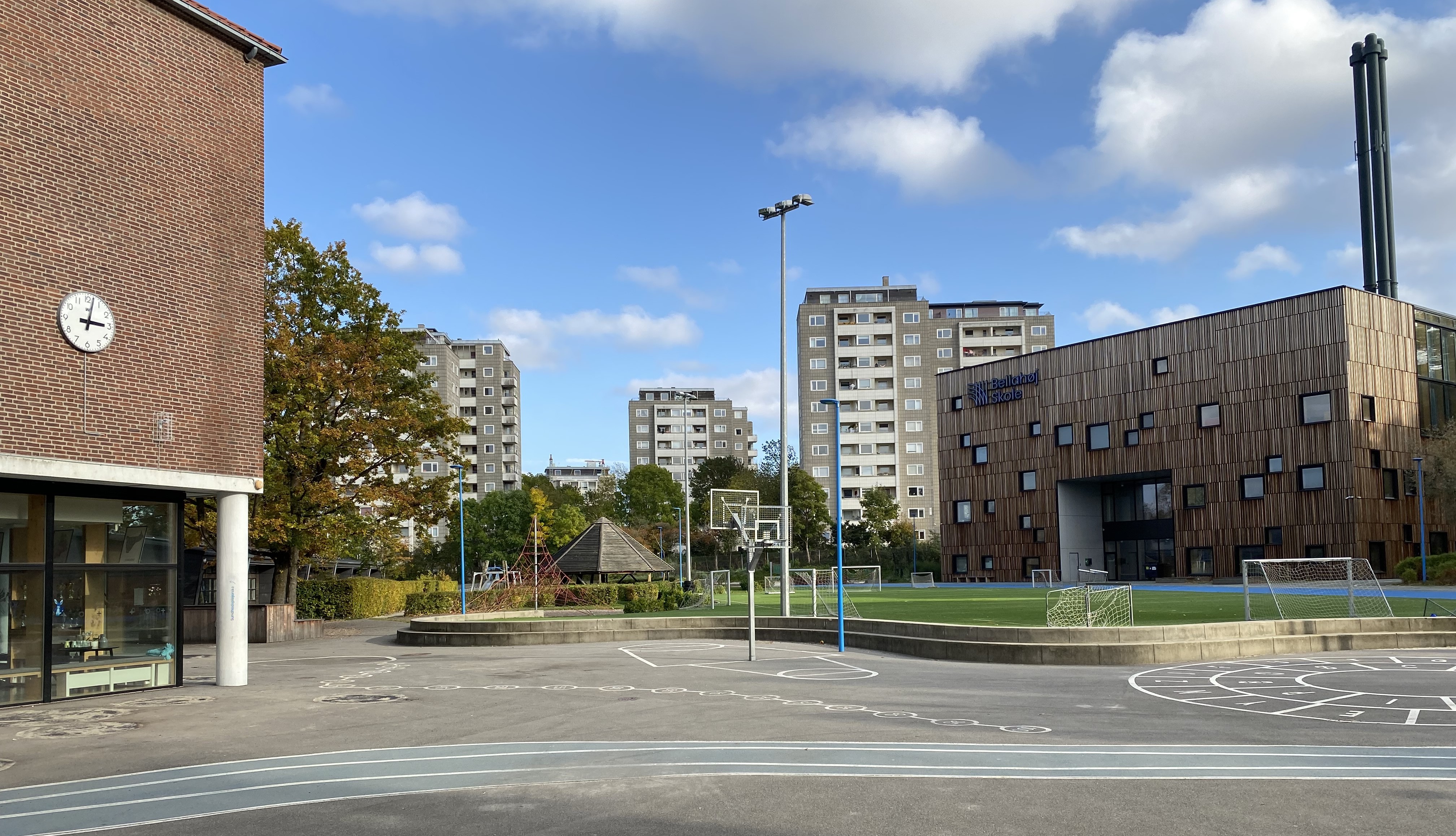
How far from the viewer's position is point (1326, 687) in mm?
17594

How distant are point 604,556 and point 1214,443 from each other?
30969 millimetres

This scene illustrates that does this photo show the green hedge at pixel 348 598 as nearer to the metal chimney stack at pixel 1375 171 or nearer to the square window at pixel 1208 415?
the square window at pixel 1208 415

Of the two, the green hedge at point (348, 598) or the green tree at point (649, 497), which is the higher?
the green tree at point (649, 497)

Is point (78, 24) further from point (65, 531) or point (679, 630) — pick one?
point (679, 630)

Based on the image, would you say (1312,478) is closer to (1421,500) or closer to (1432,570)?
(1421,500)

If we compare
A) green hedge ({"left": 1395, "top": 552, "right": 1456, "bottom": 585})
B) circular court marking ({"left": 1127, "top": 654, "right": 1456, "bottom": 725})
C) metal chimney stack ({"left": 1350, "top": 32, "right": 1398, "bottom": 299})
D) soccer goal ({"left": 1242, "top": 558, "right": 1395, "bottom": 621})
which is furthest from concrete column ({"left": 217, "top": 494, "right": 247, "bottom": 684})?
metal chimney stack ({"left": 1350, "top": 32, "right": 1398, "bottom": 299})

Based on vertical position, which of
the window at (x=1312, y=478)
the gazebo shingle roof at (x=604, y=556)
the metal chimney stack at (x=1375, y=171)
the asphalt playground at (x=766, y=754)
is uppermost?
the metal chimney stack at (x=1375, y=171)

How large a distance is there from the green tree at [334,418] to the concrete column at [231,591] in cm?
1349

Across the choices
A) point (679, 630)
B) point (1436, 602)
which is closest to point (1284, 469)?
point (1436, 602)

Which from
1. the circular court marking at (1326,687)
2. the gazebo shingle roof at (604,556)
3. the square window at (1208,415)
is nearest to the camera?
the circular court marking at (1326,687)

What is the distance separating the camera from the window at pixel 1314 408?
5272 cm

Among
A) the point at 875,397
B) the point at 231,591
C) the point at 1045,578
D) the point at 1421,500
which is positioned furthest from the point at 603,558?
the point at 875,397

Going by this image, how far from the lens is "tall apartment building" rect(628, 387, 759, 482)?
6590 inches

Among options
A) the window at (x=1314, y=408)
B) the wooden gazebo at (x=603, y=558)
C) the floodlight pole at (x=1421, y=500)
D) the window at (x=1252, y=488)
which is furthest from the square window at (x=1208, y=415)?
the wooden gazebo at (x=603, y=558)
